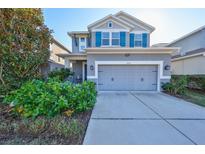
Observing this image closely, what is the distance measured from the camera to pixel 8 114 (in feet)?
16.6

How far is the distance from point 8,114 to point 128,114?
4230 mm

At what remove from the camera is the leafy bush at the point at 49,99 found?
4812 mm

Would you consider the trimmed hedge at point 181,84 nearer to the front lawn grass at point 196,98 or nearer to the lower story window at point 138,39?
the front lawn grass at point 196,98

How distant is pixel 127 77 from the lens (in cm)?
1109

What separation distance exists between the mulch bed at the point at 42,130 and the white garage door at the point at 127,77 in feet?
20.9

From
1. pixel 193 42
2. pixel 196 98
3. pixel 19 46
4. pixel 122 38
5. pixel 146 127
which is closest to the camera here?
pixel 146 127

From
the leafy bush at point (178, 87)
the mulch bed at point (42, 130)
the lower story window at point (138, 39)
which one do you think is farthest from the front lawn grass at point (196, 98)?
the lower story window at point (138, 39)

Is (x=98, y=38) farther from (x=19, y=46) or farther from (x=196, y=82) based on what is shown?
(x=196, y=82)

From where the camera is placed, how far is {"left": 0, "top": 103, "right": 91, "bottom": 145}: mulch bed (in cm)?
342

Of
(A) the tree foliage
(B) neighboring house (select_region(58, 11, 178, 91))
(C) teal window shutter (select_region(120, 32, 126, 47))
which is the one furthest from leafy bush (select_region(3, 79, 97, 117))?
(C) teal window shutter (select_region(120, 32, 126, 47))

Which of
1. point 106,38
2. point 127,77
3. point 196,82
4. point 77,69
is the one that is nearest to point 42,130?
point 127,77

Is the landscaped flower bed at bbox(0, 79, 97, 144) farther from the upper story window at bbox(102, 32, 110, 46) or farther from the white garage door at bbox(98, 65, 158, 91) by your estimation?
the upper story window at bbox(102, 32, 110, 46)

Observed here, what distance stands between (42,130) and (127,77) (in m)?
8.10
